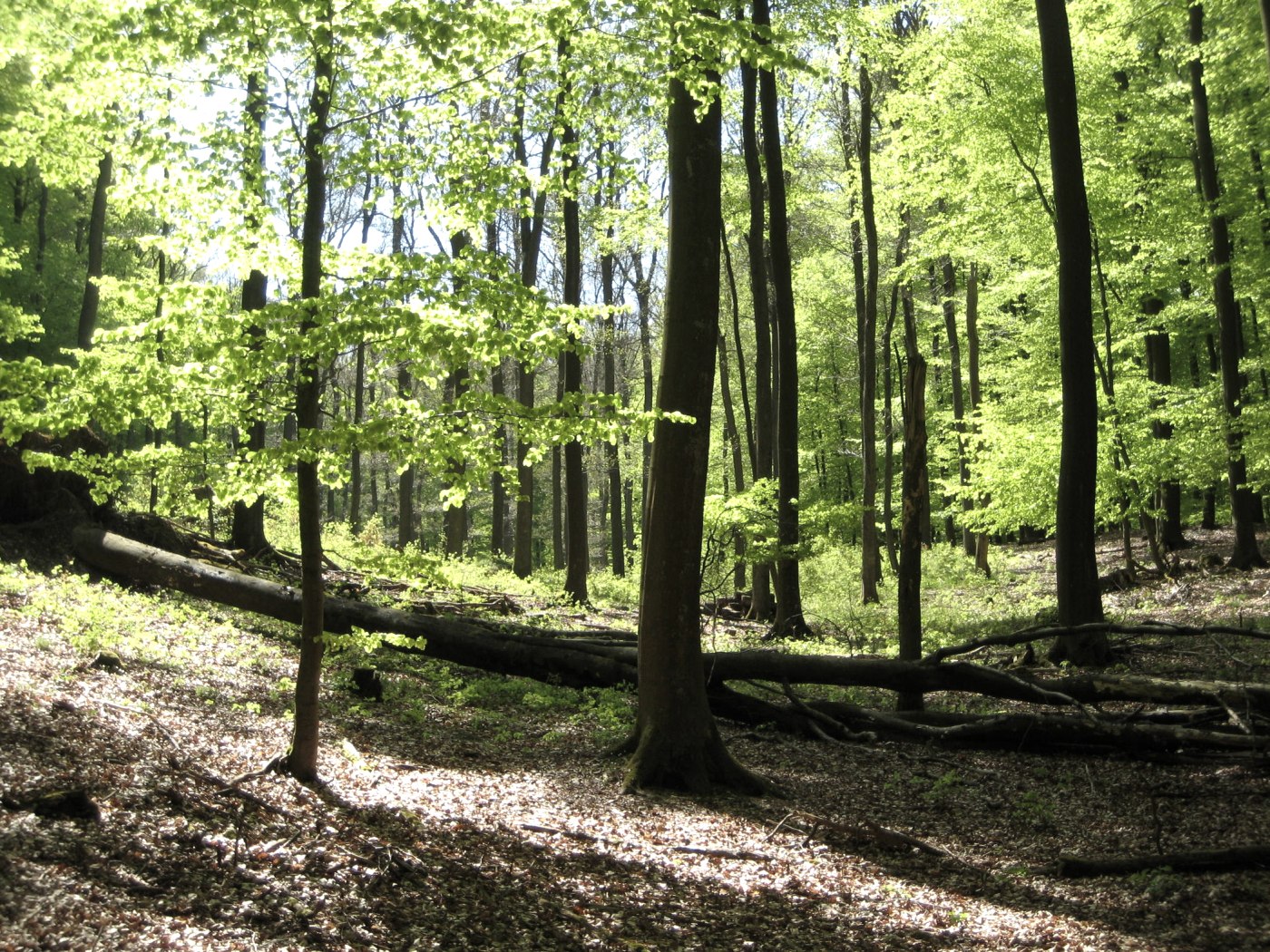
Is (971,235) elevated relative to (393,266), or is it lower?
elevated

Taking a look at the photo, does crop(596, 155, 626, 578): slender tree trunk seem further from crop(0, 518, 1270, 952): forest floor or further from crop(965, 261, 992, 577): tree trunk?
crop(0, 518, 1270, 952): forest floor

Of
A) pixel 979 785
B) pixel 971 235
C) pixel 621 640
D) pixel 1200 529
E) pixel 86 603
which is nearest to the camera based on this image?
pixel 979 785

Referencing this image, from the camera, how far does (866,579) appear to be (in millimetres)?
20469

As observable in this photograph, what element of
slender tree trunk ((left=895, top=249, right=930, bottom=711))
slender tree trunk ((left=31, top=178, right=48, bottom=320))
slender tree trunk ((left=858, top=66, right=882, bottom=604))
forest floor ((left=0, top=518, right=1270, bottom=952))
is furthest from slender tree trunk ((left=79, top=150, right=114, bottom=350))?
slender tree trunk ((left=895, top=249, right=930, bottom=711))

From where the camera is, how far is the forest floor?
13.2 ft

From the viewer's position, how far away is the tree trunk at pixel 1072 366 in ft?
35.9

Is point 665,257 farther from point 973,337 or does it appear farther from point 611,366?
point 973,337

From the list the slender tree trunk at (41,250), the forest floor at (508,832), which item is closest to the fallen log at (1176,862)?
the forest floor at (508,832)

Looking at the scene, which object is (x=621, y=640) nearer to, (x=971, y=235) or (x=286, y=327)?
(x=286, y=327)

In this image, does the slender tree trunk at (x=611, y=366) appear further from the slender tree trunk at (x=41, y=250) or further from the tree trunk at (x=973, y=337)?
the slender tree trunk at (x=41, y=250)

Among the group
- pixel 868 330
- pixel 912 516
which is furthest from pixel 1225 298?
pixel 912 516

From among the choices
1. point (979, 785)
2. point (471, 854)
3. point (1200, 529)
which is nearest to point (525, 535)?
point (979, 785)

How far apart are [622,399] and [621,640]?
5777 mm

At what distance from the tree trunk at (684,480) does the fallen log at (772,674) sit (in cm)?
186
